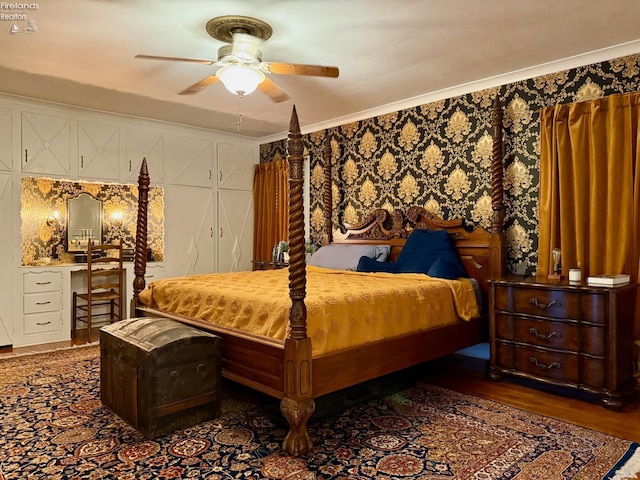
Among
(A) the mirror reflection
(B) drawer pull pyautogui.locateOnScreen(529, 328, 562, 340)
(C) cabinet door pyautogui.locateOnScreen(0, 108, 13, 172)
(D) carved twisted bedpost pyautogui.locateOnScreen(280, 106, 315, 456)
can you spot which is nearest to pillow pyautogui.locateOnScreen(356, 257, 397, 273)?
(B) drawer pull pyautogui.locateOnScreen(529, 328, 562, 340)

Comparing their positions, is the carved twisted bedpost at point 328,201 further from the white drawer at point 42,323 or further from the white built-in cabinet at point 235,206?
the white drawer at point 42,323

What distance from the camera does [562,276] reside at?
3.51 m

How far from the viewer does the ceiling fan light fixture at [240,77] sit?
122 inches

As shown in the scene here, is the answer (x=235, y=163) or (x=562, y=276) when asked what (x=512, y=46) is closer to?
(x=562, y=276)

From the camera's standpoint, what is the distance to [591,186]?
3564mm

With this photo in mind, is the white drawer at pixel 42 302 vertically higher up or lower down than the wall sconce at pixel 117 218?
lower down

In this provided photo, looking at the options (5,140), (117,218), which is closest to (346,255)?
(117,218)

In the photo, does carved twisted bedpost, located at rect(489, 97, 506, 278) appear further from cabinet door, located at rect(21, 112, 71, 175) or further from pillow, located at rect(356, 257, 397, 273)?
cabinet door, located at rect(21, 112, 71, 175)

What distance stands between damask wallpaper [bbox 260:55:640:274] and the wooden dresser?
2.17 feet

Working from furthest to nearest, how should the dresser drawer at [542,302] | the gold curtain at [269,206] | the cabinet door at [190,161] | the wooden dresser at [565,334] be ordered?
1. the gold curtain at [269,206]
2. the cabinet door at [190,161]
3. the dresser drawer at [542,302]
4. the wooden dresser at [565,334]

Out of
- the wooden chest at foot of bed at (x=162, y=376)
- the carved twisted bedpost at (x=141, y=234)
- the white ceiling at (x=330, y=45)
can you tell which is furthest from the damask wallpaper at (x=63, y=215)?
the wooden chest at foot of bed at (x=162, y=376)

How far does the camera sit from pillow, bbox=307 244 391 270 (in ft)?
15.4

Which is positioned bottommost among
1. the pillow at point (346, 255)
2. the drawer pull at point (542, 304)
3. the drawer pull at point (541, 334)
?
the drawer pull at point (541, 334)

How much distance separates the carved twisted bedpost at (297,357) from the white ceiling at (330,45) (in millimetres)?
1035
